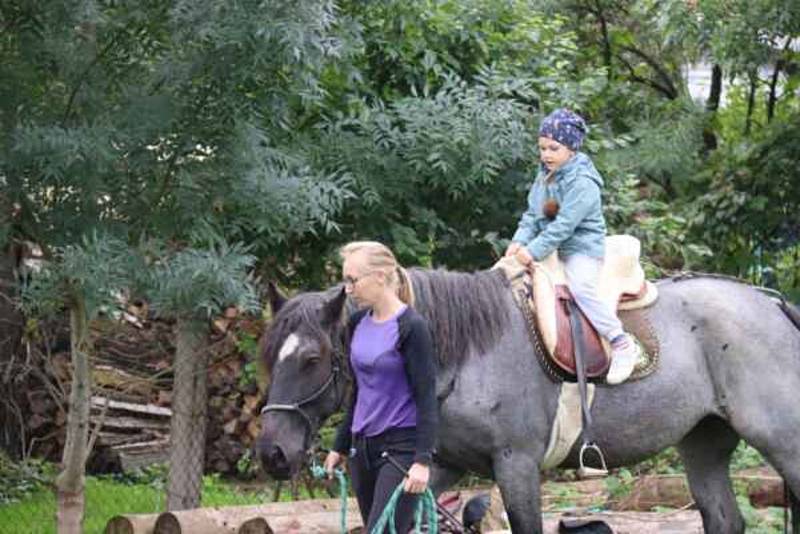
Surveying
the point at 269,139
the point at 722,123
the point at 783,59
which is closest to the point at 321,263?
the point at 269,139

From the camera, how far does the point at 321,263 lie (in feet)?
30.2

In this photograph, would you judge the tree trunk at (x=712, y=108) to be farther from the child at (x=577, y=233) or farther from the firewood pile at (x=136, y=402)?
the child at (x=577, y=233)

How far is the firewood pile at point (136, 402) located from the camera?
11203 mm

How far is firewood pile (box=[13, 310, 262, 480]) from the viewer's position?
1120 centimetres

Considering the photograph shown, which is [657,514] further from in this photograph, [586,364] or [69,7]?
[69,7]

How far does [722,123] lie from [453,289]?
8.89m

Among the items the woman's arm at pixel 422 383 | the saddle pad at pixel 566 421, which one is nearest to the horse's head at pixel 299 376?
the woman's arm at pixel 422 383

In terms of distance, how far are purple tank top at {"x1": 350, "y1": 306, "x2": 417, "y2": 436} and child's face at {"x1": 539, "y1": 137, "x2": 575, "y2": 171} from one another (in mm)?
1446

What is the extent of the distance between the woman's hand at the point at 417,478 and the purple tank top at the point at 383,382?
23 cm

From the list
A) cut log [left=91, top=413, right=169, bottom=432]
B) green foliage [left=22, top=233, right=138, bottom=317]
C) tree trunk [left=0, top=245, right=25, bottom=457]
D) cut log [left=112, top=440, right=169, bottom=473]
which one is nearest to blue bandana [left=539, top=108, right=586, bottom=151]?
green foliage [left=22, top=233, right=138, bottom=317]

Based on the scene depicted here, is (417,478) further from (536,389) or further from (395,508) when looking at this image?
(536,389)

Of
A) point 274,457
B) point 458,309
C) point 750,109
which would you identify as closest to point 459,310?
point 458,309

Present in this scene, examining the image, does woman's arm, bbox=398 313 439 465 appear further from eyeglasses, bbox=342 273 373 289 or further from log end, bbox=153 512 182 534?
log end, bbox=153 512 182 534

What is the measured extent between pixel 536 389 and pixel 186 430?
3261 millimetres
